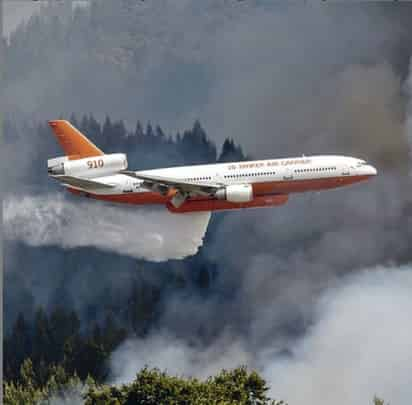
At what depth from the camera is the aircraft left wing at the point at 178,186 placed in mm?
26297

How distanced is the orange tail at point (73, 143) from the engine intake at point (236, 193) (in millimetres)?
2503

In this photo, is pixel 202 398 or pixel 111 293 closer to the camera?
pixel 202 398

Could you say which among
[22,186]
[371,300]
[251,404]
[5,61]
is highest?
[5,61]

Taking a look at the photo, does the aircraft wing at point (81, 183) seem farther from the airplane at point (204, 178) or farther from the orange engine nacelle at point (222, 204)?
the orange engine nacelle at point (222, 204)

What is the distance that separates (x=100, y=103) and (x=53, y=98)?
36.1 inches

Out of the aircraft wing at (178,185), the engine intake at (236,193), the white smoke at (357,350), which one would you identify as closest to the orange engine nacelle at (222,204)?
the aircraft wing at (178,185)

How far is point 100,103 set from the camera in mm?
28609

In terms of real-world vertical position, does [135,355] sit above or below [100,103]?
below

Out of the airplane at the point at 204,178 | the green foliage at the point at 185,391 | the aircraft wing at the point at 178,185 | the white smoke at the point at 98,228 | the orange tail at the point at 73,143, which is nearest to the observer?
the aircraft wing at the point at 178,185

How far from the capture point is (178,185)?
2669 cm

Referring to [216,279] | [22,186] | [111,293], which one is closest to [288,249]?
[216,279]

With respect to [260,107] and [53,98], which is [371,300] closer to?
[260,107]

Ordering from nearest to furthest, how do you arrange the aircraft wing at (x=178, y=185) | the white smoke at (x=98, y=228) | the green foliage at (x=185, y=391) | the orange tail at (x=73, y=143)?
the aircraft wing at (x=178, y=185)
the green foliage at (x=185, y=391)
the orange tail at (x=73, y=143)
the white smoke at (x=98, y=228)

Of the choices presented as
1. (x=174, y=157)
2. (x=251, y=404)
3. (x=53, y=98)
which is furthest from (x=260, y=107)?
(x=251, y=404)
